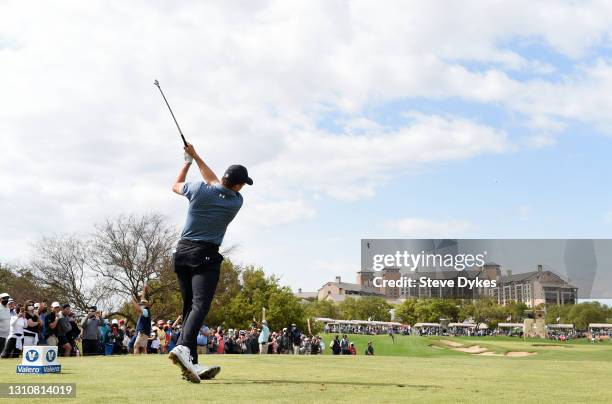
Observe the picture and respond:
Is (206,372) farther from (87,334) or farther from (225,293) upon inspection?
(225,293)

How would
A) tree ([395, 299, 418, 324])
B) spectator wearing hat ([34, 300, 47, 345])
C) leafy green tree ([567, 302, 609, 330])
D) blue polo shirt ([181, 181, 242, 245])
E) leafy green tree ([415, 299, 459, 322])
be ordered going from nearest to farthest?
blue polo shirt ([181, 181, 242, 245]), spectator wearing hat ([34, 300, 47, 345]), leafy green tree ([567, 302, 609, 330]), leafy green tree ([415, 299, 459, 322]), tree ([395, 299, 418, 324])

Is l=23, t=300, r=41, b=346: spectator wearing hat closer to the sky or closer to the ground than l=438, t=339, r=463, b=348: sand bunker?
closer to the sky

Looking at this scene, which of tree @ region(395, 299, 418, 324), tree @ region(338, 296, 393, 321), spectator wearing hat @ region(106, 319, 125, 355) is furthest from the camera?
tree @ region(338, 296, 393, 321)

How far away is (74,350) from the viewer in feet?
77.4

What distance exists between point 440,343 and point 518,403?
74.3m

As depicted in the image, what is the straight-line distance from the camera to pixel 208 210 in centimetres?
838

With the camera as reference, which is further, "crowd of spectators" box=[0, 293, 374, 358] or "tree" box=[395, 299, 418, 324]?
"tree" box=[395, 299, 418, 324]

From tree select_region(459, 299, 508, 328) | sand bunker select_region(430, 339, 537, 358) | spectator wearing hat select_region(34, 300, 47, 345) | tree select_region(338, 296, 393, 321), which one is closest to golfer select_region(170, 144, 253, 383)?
spectator wearing hat select_region(34, 300, 47, 345)

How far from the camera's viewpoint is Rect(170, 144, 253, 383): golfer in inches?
323

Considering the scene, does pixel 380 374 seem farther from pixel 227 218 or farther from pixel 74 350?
pixel 74 350

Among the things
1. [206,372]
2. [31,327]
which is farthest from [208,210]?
[31,327]

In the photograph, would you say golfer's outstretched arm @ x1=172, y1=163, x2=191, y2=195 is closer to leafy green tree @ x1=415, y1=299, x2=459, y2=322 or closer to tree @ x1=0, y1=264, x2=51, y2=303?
tree @ x1=0, y1=264, x2=51, y2=303

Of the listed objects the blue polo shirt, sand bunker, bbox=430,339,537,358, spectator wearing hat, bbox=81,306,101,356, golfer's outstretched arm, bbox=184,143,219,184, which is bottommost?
sand bunker, bbox=430,339,537,358

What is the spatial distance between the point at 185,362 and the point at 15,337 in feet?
38.6
